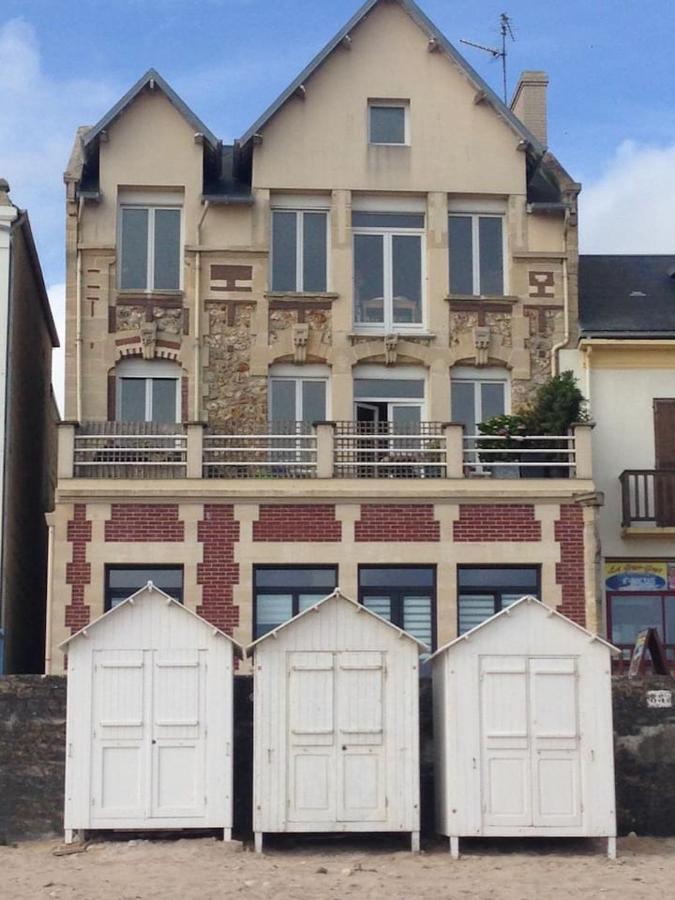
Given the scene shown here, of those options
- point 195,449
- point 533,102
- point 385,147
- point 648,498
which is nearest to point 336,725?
point 195,449

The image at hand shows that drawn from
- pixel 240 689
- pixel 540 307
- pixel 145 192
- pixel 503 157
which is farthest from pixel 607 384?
pixel 240 689

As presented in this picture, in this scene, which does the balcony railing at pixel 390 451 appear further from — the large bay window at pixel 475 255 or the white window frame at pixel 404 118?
the white window frame at pixel 404 118

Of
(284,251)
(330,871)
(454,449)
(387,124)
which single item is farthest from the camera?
(387,124)

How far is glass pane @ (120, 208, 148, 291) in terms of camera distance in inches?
1075

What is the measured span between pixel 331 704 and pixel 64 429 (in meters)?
8.23

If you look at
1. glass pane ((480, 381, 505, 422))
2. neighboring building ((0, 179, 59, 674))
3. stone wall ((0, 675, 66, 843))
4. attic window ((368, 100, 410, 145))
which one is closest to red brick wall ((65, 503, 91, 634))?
neighboring building ((0, 179, 59, 674))

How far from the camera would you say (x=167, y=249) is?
90.1 feet

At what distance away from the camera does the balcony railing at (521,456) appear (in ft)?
81.9

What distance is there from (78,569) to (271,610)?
2.89m

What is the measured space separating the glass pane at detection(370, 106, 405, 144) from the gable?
0.21 m

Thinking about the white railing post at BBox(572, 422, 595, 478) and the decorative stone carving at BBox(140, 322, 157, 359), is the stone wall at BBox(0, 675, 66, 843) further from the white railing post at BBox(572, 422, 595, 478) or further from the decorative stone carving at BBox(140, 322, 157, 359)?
the white railing post at BBox(572, 422, 595, 478)

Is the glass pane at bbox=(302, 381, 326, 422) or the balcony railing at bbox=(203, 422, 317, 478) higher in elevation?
the glass pane at bbox=(302, 381, 326, 422)

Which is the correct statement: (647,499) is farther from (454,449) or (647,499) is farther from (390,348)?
(390,348)

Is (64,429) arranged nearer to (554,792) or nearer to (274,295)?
(274,295)
